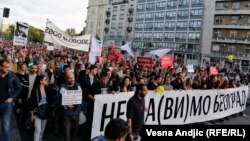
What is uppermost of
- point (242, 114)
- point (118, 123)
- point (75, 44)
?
point (75, 44)

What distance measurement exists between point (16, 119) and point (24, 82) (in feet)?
5.04

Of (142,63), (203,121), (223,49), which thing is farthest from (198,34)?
(203,121)

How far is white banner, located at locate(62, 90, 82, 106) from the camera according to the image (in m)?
7.18

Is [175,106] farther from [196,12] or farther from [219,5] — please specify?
[196,12]

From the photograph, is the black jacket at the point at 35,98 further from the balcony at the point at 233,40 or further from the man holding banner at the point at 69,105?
the balcony at the point at 233,40

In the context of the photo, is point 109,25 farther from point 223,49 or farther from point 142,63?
point 142,63

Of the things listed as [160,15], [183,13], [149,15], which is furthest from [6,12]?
[149,15]

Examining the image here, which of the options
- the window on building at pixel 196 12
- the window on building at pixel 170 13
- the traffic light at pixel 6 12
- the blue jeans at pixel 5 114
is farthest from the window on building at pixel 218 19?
the blue jeans at pixel 5 114

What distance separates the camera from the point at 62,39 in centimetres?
1702

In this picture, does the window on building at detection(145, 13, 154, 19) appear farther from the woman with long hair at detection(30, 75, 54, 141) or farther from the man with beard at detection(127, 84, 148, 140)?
the man with beard at detection(127, 84, 148, 140)

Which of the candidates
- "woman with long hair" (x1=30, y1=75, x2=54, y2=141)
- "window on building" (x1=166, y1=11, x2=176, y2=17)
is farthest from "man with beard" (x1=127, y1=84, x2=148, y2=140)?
"window on building" (x1=166, y1=11, x2=176, y2=17)

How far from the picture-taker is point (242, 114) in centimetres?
1642

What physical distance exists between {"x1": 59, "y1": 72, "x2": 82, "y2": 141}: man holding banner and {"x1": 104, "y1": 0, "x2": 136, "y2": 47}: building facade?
9783 centimetres

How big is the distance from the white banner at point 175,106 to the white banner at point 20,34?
7.34 m
